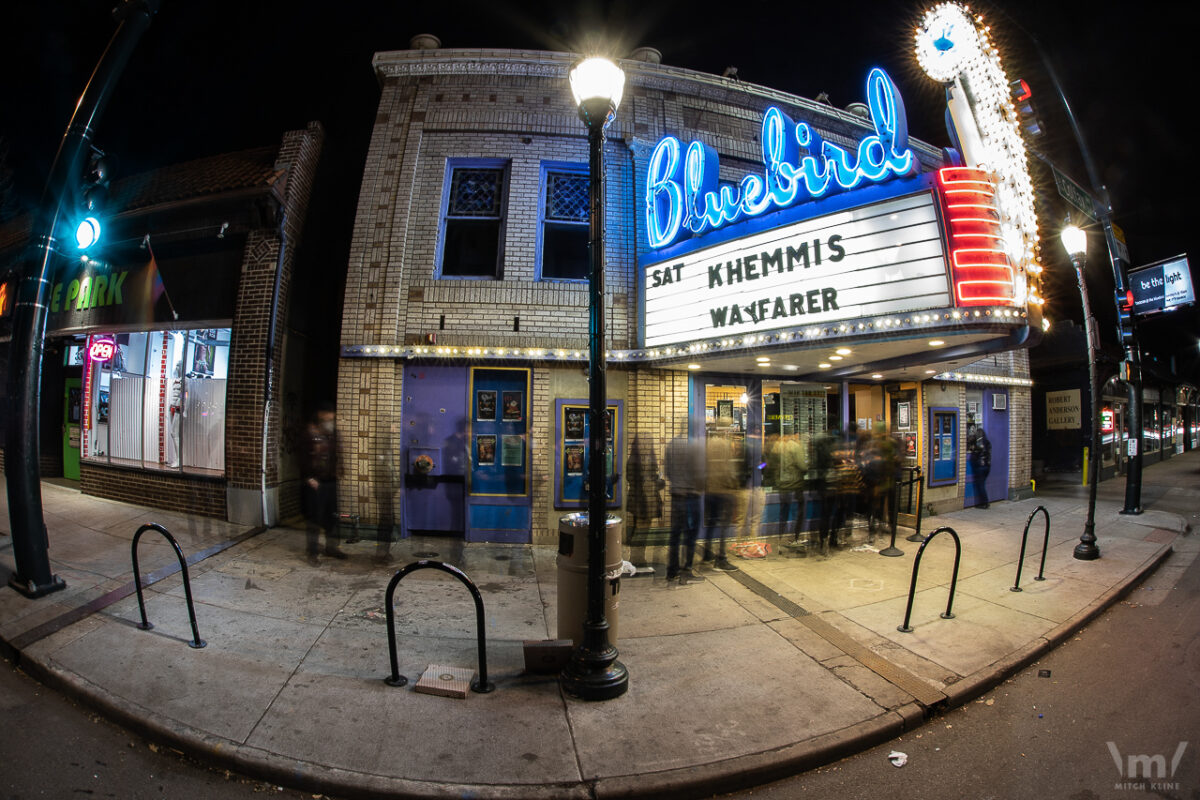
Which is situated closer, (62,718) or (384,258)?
(62,718)

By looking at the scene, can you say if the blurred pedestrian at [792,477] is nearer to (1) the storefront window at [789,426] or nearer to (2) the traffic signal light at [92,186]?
(1) the storefront window at [789,426]

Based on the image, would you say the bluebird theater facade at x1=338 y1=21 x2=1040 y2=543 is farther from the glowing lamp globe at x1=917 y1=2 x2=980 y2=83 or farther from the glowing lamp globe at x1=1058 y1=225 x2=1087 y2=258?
the glowing lamp globe at x1=1058 y1=225 x2=1087 y2=258

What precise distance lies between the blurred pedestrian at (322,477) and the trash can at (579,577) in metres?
4.85

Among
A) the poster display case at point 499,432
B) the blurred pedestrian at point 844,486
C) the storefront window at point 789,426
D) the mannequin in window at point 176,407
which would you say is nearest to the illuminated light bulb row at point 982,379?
the storefront window at point 789,426

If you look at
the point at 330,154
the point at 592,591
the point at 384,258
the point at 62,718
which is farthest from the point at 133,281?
the point at 592,591

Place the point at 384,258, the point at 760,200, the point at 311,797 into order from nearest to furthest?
the point at 311,797 → the point at 760,200 → the point at 384,258

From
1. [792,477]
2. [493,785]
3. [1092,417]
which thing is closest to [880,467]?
[792,477]

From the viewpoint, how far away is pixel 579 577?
4410mm

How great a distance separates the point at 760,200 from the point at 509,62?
19.0 feet

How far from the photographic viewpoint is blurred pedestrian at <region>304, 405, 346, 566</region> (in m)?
8.06

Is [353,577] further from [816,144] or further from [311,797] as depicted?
[816,144]

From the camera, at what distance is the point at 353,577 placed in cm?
651

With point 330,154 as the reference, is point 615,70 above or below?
below

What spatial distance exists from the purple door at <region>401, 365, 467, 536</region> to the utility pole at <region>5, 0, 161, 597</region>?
4103 mm
